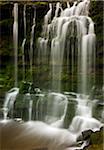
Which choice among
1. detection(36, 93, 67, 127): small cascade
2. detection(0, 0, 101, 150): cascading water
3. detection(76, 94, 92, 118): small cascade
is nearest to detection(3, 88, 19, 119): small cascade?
detection(0, 0, 101, 150): cascading water

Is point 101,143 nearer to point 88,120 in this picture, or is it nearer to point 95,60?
point 88,120

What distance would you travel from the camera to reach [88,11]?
1603mm

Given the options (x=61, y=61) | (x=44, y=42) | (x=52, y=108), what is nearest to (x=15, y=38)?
(x=44, y=42)

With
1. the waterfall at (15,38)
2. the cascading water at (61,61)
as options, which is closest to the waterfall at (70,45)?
the cascading water at (61,61)

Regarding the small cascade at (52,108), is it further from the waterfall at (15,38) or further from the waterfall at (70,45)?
the waterfall at (15,38)

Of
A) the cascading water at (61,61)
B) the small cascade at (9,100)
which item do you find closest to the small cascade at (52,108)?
the cascading water at (61,61)

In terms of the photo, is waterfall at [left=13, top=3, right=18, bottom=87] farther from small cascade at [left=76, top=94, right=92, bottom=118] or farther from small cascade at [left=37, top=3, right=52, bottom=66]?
small cascade at [left=76, top=94, right=92, bottom=118]

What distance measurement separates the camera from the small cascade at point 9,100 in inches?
63.6

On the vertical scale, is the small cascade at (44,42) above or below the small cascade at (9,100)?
above

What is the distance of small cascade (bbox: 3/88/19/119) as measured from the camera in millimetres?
1614

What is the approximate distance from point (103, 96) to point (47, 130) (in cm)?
35

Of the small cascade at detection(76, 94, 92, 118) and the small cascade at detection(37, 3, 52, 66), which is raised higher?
the small cascade at detection(37, 3, 52, 66)

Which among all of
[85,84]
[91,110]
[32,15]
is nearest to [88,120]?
[91,110]

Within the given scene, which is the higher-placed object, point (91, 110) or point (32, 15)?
point (32, 15)
